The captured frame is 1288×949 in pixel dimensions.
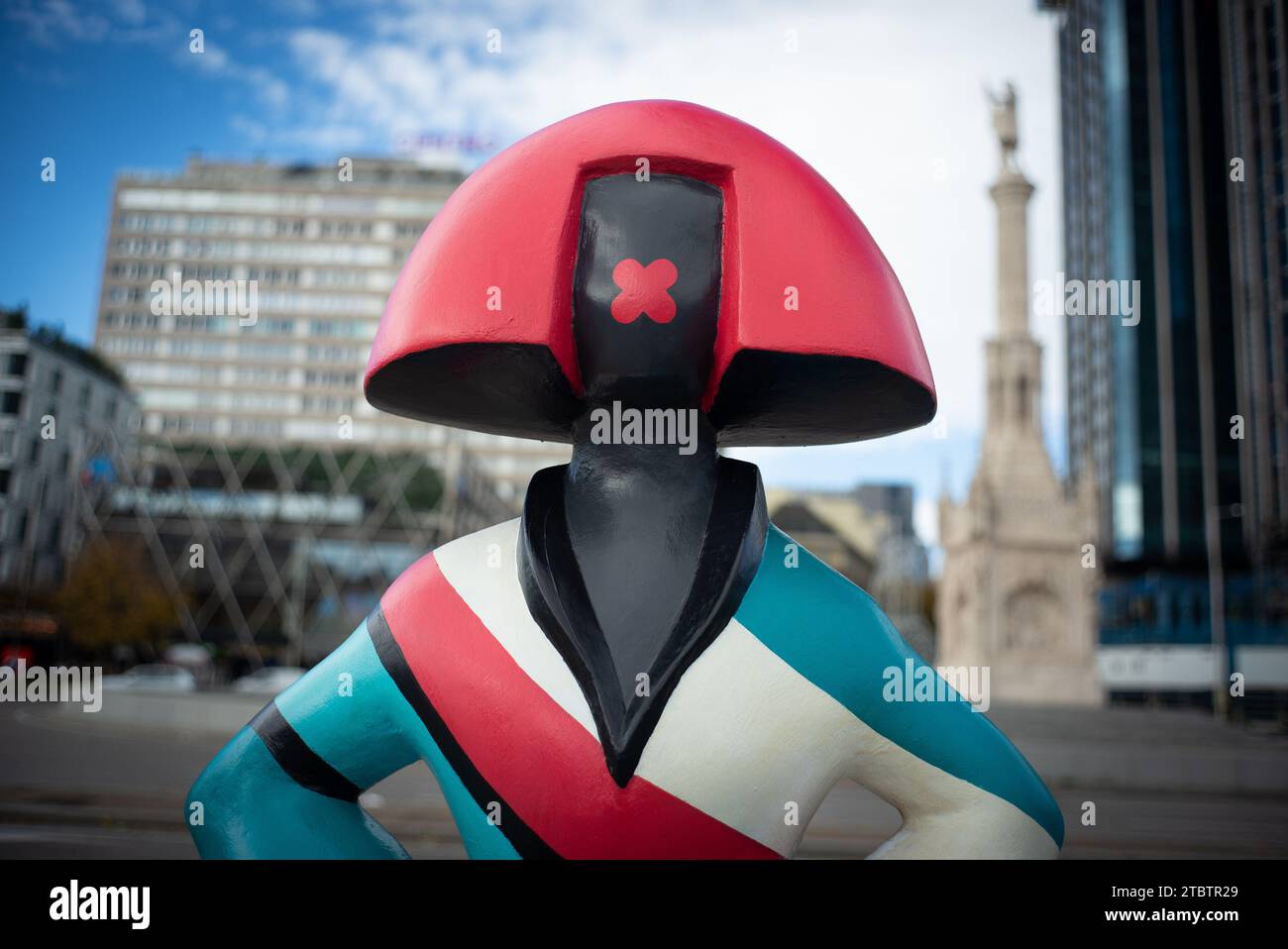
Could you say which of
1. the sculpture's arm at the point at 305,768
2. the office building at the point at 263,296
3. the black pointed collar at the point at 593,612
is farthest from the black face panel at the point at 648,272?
the office building at the point at 263,296

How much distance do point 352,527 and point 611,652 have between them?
3474cm

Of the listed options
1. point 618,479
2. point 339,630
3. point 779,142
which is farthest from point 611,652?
point 339,630

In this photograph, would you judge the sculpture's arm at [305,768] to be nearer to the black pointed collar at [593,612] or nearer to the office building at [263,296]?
the black pointed collar at [593,612]

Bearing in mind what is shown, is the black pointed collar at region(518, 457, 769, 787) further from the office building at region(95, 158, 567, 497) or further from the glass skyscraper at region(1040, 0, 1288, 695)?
the office building at region(95, 158, 567, 497)

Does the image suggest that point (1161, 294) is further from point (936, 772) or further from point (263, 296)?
point (936, 772)

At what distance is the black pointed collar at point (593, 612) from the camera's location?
5.88ft

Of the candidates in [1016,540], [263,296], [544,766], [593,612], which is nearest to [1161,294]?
[1016,540]

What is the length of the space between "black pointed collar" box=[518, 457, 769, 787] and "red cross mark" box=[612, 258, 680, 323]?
398mm

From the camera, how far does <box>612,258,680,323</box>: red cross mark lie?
6.29 feet

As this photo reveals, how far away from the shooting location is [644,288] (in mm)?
1918

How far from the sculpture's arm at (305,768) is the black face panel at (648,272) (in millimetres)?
831

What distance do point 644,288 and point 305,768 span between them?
1195 millimetres

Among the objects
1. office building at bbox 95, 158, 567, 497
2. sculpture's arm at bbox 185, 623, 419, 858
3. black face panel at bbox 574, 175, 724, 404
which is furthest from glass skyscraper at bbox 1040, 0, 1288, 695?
sculpture's arm at bbox 185, 623, 419, 858
